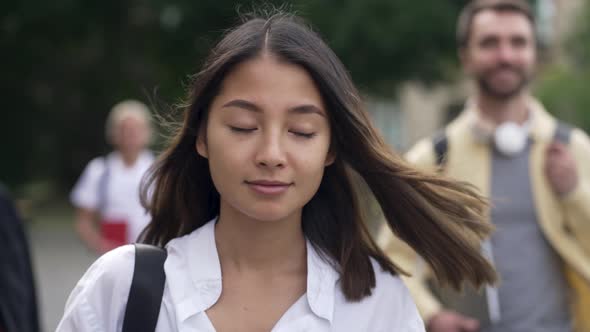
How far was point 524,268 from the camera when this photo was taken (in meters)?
4.11

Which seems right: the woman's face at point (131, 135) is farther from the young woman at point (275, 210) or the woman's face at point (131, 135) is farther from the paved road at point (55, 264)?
the young woman at point (275, 210)

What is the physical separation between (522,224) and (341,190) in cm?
151

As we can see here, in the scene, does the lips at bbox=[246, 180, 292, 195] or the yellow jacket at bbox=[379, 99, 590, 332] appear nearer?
the lips at bbox=[246, 180, 292, 195]

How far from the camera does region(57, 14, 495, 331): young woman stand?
245 cm

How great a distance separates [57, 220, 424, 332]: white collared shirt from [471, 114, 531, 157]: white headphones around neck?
169cm

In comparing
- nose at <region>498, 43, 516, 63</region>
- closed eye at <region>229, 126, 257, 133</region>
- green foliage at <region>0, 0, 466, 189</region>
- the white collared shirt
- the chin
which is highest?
closed eye at <region>229, 126, 257, 133</region>

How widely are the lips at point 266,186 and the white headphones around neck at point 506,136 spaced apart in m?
1.94

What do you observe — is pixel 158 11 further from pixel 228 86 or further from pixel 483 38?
pixel 228 86

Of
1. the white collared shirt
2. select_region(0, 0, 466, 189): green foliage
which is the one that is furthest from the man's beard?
select_region(0, 0, 466, 189): green foliage

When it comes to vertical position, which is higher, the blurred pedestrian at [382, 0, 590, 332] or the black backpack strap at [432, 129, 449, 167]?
the black backpack strap at [432, 129, 449, 167]

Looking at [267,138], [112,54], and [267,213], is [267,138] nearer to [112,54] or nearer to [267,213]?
[267,213]

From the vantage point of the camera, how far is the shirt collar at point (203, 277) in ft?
8.00

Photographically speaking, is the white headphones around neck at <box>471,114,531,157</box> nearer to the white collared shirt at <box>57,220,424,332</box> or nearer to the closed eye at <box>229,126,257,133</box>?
the white collared shirt at <box>57,220,424,332</box>

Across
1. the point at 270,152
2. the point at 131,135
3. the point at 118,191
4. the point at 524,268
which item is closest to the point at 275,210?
the point at 270,152
